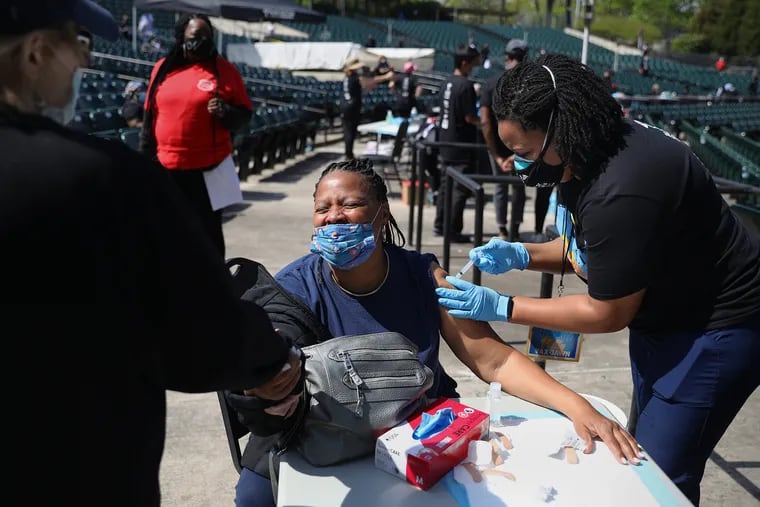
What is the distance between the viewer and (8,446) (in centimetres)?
105

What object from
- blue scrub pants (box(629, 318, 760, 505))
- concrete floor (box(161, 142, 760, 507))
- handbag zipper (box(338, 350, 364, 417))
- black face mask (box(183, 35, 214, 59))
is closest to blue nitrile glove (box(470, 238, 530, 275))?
blue scrub pants (box(629, 318, 760, 505))

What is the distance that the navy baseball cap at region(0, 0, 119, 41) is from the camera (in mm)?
1003

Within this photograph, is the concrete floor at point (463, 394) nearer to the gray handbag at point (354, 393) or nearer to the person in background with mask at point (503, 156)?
the person in background with mask at point (503, 156)

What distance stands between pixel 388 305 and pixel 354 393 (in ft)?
1.62

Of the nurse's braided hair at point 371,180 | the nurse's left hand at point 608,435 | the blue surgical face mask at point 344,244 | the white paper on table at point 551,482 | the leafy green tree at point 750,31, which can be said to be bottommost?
the white paper on table at point 551,482

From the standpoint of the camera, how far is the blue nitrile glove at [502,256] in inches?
106

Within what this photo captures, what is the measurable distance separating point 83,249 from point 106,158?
13cm

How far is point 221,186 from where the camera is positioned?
4973 millimetres

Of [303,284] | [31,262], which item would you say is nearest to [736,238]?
[303,284]

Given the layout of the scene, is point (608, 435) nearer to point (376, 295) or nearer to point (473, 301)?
point (473, 301)

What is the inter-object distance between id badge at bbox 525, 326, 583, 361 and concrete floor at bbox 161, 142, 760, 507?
4.13 feet

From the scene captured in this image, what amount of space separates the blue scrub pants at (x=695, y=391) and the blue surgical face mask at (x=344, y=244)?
3.09ft

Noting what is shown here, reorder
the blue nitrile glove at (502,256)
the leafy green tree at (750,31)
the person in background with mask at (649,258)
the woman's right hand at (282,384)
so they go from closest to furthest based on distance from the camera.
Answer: the woman's right hand at (282,384)
the person in background with mask at (649,258)
the blue nitrile glove at (502,256)
the leafy green tree at (750,31)

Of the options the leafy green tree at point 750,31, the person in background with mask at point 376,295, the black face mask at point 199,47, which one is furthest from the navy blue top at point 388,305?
the leafy green tree at point 750,31
